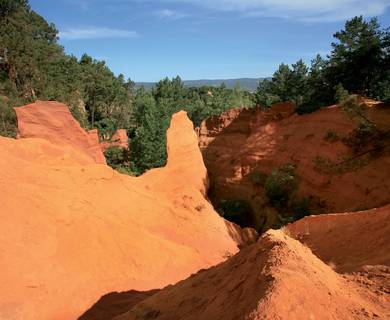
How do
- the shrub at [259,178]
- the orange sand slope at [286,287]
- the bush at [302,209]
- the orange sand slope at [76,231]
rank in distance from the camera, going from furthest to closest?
the shrub at [259,178] < the bush at [302,209] < the orange sand slope at [76,231] < the orange sand slope at [286,287]

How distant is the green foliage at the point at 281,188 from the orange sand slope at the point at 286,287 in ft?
38.5

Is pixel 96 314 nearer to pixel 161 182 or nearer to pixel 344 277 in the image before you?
pixel 344 277

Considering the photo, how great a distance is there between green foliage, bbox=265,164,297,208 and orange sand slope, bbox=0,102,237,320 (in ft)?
16.7

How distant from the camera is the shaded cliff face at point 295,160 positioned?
1716 cm

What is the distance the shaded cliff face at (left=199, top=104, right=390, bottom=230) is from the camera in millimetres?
17156

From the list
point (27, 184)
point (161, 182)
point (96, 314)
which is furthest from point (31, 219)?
point (161, 182)

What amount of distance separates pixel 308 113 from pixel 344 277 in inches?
733

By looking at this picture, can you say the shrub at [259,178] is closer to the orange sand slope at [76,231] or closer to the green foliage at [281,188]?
the green foliage at [281,188]

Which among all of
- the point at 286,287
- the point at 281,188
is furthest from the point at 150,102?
the point at 286,287

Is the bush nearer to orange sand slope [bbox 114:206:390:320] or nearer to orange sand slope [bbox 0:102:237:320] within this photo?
orange sand slope [bbox 0:102:237:320]

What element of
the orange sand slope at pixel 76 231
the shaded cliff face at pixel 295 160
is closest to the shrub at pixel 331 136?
the shaded cliff face at pixel 295 160

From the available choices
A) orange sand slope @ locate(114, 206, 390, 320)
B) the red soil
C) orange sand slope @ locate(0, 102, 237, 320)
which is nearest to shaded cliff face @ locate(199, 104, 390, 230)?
orange sand slope @ locate(0, 102, 237, 320)

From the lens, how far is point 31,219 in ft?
31.7

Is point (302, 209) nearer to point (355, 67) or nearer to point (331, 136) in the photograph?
point (331, 136)
